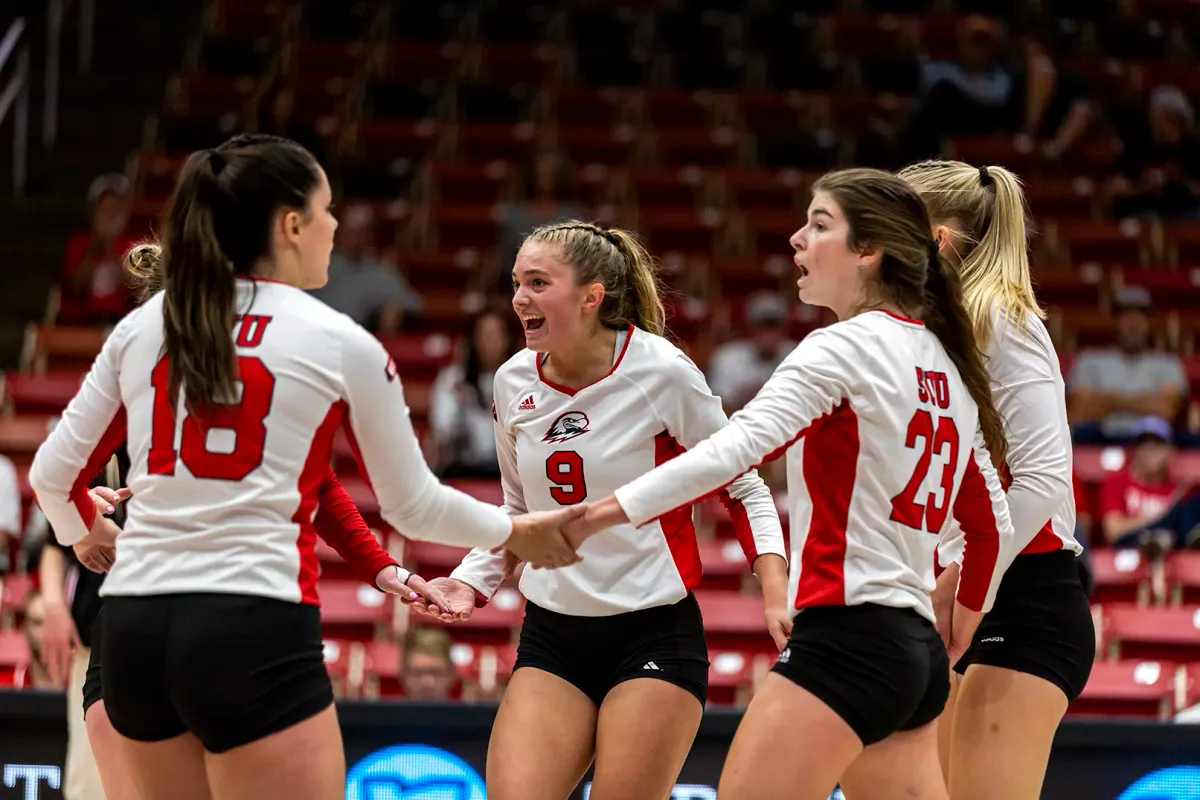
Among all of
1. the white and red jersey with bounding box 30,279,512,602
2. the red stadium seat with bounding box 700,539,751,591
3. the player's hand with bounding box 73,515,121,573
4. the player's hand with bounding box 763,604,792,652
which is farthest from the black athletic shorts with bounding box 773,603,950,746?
the red stadium seat with bounding box 700,539,751,591

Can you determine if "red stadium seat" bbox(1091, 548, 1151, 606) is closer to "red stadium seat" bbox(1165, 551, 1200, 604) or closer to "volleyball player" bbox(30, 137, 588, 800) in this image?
"red stadium seat" bbox(1165, 551, 1200, 604)

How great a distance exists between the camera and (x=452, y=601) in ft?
11.4

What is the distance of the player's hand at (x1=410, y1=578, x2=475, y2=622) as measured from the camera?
3479 millimetres

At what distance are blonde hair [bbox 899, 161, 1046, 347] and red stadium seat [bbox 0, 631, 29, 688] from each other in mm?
4079

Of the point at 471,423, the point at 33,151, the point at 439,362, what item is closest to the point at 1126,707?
the point at 471,423

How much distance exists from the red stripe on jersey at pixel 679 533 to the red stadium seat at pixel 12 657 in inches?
133

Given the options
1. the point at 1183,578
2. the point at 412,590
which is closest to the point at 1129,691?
the point at 1183,578

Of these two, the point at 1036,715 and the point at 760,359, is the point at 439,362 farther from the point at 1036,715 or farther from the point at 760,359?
the point at 1036,715

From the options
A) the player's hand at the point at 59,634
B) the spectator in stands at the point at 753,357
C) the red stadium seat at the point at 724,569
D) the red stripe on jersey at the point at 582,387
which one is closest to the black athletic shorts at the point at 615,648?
the red stripe on jersey at the point at 582,387

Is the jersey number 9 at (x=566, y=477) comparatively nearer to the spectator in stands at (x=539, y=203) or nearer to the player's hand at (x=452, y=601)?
the player's hand at (x=452, y=601)

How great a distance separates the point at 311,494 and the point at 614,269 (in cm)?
122

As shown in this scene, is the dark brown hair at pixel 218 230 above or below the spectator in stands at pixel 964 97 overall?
below

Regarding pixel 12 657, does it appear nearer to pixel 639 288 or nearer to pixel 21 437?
pixel 21 437

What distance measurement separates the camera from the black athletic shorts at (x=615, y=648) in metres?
3.30
